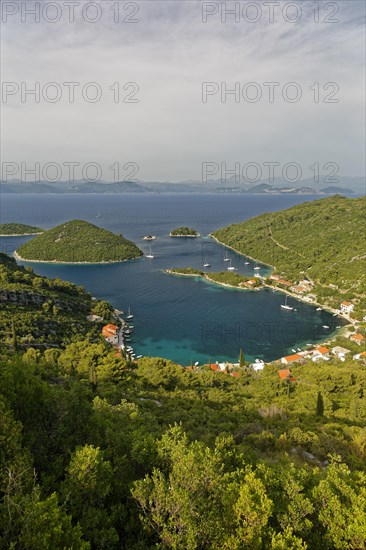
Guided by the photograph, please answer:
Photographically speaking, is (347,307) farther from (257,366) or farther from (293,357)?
(257,366)

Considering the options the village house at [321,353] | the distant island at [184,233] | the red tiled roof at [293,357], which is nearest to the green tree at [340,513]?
the red tiled roof at [293,357]

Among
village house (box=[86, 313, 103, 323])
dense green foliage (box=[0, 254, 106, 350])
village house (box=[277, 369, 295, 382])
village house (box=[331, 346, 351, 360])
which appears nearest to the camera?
village house (box=[277, 369, 295, 382])

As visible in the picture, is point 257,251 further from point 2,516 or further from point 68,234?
point 2,516

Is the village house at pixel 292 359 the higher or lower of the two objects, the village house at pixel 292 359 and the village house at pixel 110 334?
the lower

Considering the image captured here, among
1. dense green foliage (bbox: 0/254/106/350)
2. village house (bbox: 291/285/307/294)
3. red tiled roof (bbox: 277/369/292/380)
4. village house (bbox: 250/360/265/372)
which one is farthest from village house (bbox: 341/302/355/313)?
dense green foliage (bbox: 0/254/106/350)

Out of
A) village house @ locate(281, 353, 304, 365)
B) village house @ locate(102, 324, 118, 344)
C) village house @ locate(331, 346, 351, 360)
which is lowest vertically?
village house @ locate(281, 353, 304, 365)

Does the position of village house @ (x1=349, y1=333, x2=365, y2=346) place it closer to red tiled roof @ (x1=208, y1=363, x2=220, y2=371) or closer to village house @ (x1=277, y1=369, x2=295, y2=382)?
village house @ (x1=277, y1=369, x2=295, y2=382)

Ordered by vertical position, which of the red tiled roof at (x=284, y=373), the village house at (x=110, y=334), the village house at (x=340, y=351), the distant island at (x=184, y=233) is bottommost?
the village house at (x=340, y=351)

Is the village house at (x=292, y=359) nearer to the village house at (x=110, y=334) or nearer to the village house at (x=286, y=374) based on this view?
the village house at (x=286, y=374)
